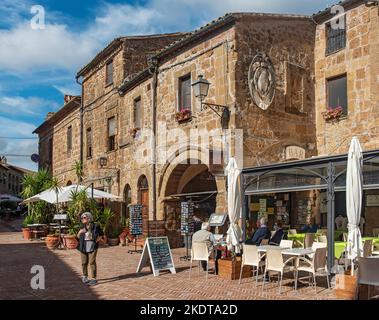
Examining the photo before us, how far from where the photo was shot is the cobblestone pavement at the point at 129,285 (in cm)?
786

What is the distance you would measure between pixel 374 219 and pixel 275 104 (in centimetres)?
438

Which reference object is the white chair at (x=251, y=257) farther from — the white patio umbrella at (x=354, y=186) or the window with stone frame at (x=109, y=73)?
the window with stone frame at (x=109, y=73)

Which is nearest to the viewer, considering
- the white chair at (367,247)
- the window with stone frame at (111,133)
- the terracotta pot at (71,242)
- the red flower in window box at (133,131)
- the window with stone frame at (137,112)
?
the white chair at (367,247)

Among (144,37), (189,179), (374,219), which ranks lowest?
(374,219)

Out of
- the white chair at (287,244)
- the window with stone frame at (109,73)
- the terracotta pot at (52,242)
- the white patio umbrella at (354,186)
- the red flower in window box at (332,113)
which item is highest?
the window with stone frame at (109,73)

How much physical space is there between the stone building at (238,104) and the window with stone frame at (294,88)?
3cm

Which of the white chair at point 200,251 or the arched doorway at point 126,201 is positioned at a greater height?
the arched doorway at point 126,201

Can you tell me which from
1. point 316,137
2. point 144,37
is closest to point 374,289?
point 316,137

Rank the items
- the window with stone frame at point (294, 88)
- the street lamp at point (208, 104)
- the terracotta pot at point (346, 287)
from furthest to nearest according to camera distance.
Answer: the window with stone frame at point (294, 88)
the street lamp at point (208, 104)
the terracotta pot at point (346, 287)

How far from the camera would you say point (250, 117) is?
12789mm

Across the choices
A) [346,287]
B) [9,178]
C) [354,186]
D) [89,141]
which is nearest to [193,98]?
[354,186]

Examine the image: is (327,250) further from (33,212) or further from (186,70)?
(33,212)

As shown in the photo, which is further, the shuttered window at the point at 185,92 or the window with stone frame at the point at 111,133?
the window with stone frame at the point at 111,133

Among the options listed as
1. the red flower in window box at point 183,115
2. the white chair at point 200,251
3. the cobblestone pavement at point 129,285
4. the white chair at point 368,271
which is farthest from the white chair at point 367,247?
the red flower in window box at point 183,115
